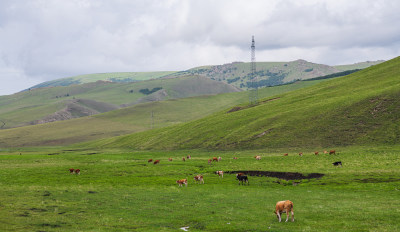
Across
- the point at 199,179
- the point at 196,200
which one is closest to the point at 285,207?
the point at 196,200

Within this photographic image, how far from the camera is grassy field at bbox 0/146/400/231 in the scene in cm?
2631

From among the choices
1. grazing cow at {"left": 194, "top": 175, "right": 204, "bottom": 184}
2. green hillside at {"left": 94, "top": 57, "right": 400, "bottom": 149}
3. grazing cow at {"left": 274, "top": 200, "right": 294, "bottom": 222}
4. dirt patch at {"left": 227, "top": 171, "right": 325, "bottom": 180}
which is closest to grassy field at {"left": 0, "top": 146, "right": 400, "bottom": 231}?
grazing cow at {"left": 274, "top": 200, "right": 294, "bottom": 222}

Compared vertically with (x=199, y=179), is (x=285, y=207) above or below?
above

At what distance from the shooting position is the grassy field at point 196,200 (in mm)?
26312

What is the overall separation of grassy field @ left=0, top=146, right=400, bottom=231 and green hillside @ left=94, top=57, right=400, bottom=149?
28.5m

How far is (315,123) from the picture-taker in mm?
105625

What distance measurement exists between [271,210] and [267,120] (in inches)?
3580

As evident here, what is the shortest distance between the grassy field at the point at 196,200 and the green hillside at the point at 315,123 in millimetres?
28482

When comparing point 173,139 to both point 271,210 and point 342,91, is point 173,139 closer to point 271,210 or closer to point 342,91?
point 342,91

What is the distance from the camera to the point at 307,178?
53594 millimetres

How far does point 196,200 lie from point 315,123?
7725 cm

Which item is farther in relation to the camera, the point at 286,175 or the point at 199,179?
the point at 286,175

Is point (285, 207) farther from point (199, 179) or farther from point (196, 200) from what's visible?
point (199, 179)

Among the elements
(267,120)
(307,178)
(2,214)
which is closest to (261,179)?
(307,178)
